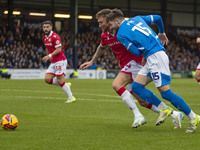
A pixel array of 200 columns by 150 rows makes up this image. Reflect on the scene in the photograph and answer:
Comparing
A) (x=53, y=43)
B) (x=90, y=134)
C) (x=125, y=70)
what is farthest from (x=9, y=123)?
(x=53, y=43)

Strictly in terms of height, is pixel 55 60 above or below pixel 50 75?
above

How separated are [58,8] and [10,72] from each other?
1254cm

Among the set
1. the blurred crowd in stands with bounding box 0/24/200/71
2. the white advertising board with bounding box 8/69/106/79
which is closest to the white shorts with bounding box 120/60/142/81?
the blurred crowd in stands with bounding box 0/24/200/71

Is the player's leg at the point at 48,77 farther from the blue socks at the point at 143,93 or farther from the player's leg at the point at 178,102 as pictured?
the player's leg at the point at 178,102

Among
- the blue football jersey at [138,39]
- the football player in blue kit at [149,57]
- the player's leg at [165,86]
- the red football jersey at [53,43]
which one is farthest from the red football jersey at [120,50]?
the red football jersey at [53,43]

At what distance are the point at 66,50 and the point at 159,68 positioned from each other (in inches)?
1215

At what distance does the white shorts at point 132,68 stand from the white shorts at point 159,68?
1169mm

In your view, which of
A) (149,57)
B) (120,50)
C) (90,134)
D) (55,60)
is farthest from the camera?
(55,60)

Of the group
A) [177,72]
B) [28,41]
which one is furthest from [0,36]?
[177,72]

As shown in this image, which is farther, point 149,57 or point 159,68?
point 149,57

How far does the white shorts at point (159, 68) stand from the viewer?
6.92 meters

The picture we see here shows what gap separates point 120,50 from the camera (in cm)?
872

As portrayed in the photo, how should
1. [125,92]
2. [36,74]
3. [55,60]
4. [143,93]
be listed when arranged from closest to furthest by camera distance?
[143,93]
[125,92]
[55,60]
[36,74]

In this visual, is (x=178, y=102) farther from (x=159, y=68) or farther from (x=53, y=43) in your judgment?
(x=53, y=43)
